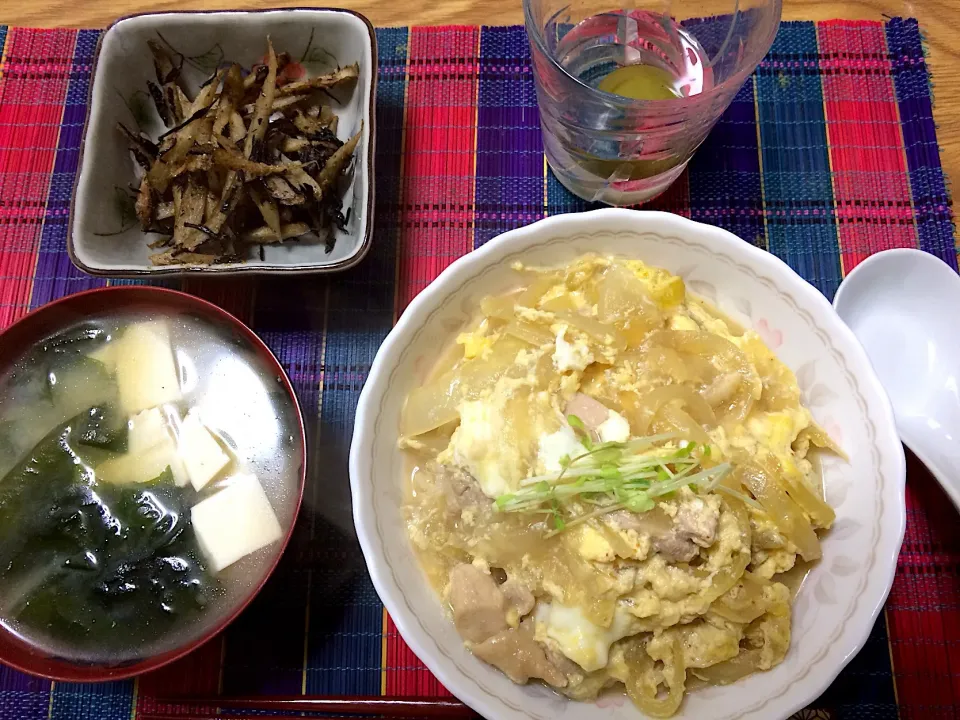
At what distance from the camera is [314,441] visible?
2217 mm

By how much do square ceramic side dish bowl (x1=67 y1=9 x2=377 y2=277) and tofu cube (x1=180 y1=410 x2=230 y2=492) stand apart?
18.7 inches

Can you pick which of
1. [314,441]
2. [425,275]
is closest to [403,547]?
[314,441]

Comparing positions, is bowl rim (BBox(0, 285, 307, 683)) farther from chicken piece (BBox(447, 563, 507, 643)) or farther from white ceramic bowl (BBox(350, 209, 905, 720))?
chicken piece (BBox(447, 563, 507, 643))

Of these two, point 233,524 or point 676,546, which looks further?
point 233,524

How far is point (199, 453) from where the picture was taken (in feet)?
6.55

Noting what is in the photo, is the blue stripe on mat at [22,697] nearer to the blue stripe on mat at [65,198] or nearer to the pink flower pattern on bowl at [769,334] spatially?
the blue stripe on mat at [65,198]

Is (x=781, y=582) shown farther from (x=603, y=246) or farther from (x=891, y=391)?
(x=603, y=246)

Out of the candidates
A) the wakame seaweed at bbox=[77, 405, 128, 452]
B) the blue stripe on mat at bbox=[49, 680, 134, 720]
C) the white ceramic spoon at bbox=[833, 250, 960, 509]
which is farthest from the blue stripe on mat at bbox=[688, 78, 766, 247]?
the blue stripe on mat at bbox=[49, 680, 134, 720]

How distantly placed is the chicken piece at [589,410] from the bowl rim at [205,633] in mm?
762

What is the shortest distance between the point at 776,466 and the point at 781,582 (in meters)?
0.32

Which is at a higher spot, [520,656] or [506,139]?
[506,139]

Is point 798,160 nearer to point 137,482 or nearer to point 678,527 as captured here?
point 678,527

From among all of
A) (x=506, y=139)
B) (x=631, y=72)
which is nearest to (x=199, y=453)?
(x=506, y=139)

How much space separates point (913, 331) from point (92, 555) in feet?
8.63
